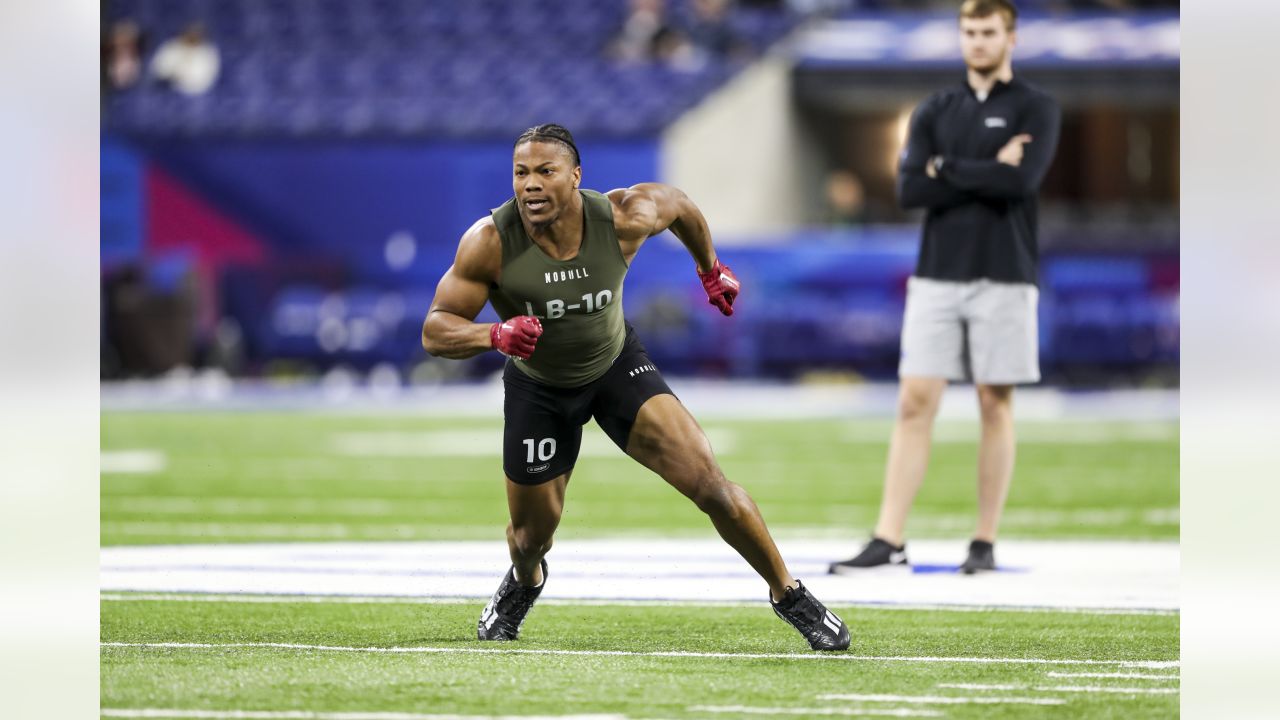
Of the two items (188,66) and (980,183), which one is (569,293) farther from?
(188,66)

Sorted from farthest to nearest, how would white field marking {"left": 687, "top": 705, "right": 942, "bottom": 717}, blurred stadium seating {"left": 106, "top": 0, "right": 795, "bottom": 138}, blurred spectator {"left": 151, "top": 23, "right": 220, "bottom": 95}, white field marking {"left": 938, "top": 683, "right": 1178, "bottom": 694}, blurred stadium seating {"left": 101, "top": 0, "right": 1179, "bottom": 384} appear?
blurred spectator {"left": 151, "top": 23, "right": 220, "bottom": 95} → blurred stadium seating {"left": 106, "top": 0, "right": 795, "bottom": 138} → blurred stadium seating {"left": 101, "top": 0, "right": 1179, "bottom": 384} → white field marking {"left": 938, "top": 683, "right": 1178, "bottom": 694} → white field marking {"left": 687, "top": 705, "right": 942, "bottom": 717}

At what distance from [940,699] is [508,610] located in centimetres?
167

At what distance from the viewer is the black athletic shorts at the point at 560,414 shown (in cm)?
588

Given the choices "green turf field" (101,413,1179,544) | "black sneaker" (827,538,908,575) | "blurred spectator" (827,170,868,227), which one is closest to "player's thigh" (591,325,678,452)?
"black sneaker" (827,538,908,575)

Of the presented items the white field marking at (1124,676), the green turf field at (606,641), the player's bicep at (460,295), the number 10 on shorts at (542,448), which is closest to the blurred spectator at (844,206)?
the green turf field at (606,641)

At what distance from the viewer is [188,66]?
2734 cm

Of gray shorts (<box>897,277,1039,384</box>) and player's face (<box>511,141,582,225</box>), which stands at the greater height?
player's face (<box>511,141,582,225</box>)

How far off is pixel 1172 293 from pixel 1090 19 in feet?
24.4

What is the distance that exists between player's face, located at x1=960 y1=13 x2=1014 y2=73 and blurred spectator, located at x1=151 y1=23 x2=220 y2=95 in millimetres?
20594

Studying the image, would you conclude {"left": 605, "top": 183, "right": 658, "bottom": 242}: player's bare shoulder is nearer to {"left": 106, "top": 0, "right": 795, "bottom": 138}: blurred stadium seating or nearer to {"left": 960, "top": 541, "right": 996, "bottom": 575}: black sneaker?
{"left": 960, "top": 541, "right": 996, "bottom": 575}: black sneaker

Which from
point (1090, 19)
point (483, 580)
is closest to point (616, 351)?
point (483, 580)

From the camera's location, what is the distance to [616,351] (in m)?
5.99

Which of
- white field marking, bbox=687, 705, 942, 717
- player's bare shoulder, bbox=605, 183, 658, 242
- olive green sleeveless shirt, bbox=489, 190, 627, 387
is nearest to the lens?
white field marking, bbox=687, 705, 942, 717

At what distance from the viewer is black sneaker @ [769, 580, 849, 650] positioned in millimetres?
5766
